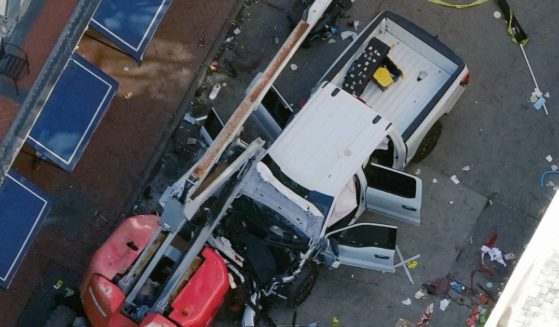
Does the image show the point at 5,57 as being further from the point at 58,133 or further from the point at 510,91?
the point at 510,91

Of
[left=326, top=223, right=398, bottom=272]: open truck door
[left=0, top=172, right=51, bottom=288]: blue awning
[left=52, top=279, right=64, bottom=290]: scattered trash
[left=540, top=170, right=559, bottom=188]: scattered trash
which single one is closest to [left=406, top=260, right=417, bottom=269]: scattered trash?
[left=326, top=223, right=398, bottom=272]: open truck door

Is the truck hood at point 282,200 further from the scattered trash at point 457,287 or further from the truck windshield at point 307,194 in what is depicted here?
the scattered trash at point 457,287

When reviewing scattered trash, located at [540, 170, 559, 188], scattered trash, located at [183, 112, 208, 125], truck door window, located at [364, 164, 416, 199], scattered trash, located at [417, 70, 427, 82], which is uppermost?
scattered trash, located at [417, 70, 427, 82]

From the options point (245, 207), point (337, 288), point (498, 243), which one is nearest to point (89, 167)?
point (245, 207)

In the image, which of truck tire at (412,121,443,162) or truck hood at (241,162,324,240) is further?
truck tire at (412,121,443,162)

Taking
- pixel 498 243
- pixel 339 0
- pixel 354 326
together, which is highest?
pixel 339 0

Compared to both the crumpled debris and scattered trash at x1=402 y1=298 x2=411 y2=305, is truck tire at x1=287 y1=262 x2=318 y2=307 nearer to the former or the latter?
scattered trash at x1=402 y1=298 x2=411 y2=305

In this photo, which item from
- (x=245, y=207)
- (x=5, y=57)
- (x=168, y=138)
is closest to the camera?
(x=245, y=207)
